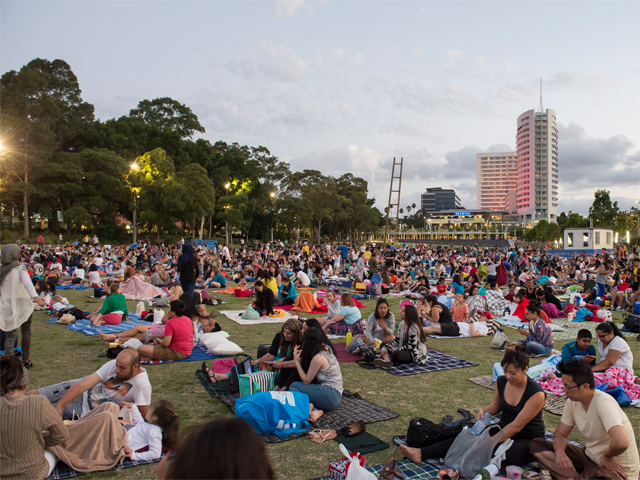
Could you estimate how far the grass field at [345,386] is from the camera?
385cm

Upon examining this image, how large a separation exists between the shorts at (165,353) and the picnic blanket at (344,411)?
114 centimetres

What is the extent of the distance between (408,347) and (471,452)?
323 centimetres

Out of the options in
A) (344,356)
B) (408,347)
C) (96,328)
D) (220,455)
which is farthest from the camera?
(96,328)

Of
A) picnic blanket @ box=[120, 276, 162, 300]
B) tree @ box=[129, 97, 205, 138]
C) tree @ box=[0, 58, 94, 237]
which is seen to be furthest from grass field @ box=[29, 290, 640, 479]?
tree @ box=[129, 97, 205, 138]

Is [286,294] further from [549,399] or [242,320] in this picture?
[549,399]

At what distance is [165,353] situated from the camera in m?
6.48

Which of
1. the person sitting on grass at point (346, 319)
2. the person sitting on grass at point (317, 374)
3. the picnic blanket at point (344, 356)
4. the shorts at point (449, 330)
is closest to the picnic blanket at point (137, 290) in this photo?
the person sitting on grass at point (346, 319)

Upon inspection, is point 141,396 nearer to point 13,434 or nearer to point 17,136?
point 13,434

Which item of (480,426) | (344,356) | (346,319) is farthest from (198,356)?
(480,426)

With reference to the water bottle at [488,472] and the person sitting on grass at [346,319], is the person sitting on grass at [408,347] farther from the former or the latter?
the water bottle at [488,472]

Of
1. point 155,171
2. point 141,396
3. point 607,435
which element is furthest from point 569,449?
point 155,171

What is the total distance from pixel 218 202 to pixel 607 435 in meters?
41.6

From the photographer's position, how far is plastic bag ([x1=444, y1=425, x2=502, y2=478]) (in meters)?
3.43

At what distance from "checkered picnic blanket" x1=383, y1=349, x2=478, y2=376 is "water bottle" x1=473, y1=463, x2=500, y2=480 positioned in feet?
9.59
